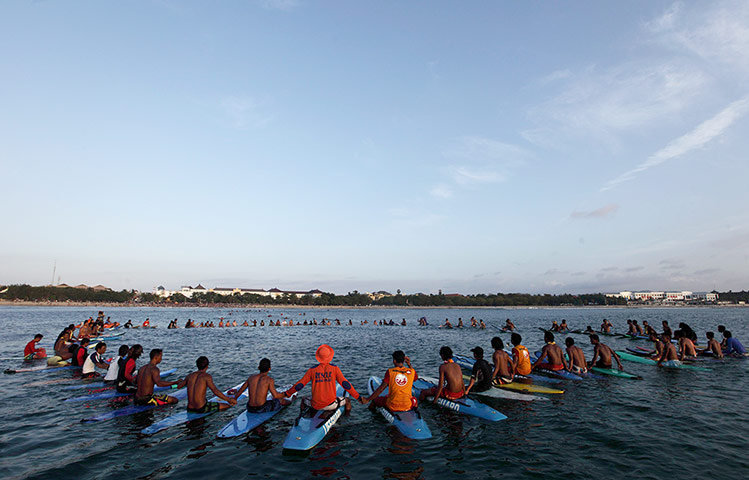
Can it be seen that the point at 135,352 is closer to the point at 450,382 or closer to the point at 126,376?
the point at 126,376

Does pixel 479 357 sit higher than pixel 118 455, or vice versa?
pixel 479 357

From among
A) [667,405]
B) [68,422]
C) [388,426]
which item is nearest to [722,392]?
[667,405]

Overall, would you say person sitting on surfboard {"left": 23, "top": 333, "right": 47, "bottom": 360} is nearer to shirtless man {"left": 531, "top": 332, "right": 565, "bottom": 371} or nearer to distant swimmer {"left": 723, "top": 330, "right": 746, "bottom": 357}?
shirtless man {"left": 531, "top": 332, "right": 565, "bottom": 371}

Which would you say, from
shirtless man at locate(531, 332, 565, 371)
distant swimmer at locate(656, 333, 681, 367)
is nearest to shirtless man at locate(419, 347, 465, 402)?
shirtless man at locate(531, 332, 565, 371)

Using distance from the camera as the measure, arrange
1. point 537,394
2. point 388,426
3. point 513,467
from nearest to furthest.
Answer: point 513,467 < point 388,426 < point 537,394

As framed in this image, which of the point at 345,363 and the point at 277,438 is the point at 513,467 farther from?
the point at 345,363

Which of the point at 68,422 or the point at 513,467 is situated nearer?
the point at 513,467

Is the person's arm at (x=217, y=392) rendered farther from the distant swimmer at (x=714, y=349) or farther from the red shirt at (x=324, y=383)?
the distant swimmer at (x=714, y=349)

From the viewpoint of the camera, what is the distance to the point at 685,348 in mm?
23516

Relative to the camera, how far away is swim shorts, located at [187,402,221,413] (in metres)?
13.0

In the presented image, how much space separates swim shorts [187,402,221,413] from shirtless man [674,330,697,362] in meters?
27.1

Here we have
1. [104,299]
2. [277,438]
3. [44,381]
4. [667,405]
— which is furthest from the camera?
[104,299]

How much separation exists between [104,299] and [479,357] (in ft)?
730

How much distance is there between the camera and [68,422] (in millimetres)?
13062
